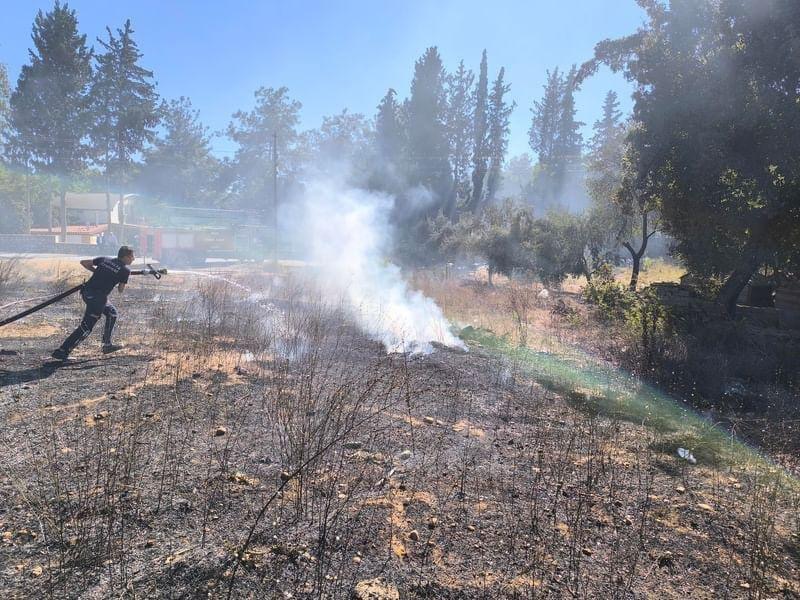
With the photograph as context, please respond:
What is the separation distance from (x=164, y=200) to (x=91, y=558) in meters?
56.5

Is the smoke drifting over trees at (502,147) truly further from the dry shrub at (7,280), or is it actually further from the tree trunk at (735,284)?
the dry shrub at (7,280)

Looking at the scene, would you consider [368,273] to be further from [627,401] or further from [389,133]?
[389,133]

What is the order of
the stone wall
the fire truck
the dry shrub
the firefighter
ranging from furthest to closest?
the stone wall, the fire truck, the dry shrub, the firefighter

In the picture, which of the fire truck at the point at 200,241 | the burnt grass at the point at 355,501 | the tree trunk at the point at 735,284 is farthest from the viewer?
the fire truck at the point at 200,241

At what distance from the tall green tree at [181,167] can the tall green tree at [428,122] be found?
25.7m

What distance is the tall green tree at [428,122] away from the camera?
42.1 meters

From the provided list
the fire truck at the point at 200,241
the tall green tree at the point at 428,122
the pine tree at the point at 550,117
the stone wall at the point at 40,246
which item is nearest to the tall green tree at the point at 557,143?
the pine tree at the point at 550,117

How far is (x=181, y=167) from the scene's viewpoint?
52.6 metres

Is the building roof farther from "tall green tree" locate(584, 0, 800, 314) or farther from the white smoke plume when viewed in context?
"tall green tree" locate(584, 0, 800, 314)

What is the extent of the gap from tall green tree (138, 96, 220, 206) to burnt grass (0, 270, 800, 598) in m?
52.6

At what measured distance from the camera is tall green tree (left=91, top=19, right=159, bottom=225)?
1486 inches

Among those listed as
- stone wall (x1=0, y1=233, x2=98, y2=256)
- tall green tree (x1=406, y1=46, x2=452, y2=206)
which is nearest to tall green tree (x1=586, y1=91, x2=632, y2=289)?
tall green tree (x1=406, y1=46, x2=452, y2=206)

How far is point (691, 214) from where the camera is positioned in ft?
29.2

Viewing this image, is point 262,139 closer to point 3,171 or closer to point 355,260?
point 3,171
